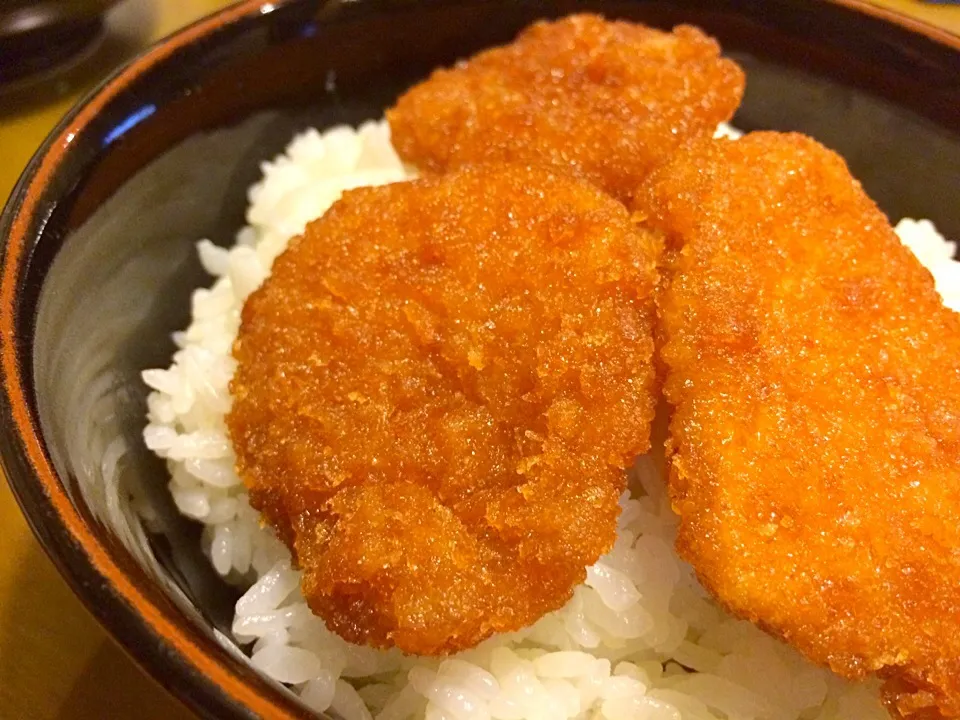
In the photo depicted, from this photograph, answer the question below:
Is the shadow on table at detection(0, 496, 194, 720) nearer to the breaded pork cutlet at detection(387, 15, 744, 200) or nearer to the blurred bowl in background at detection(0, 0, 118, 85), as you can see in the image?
the breaded pork cutlet at detection(387, 15, 744, 200)

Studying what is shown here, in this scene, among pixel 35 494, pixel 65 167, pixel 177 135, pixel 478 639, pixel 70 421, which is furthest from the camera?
pixel 177 135

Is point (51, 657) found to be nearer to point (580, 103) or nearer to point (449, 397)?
point (449, 397)

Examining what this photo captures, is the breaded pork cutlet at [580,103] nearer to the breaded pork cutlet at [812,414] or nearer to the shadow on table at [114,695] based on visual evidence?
the breaded pork cutlet at [812,414]

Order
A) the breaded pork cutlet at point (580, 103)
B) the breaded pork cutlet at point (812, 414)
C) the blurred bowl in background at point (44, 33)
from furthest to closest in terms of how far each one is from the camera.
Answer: the blurred bowl in background at point (44, 33), the breaded pork cutlet at point (580, 103), the breaded pork cutlet at point (812, 414)

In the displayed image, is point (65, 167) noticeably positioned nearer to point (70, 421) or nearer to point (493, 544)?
point (70, 421)

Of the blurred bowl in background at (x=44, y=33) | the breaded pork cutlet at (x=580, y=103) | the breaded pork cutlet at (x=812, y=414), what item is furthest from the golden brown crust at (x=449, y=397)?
the blurred bowl in background at (x=44, y=33)

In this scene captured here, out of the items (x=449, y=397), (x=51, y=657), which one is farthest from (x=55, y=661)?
(x=449, y=397)

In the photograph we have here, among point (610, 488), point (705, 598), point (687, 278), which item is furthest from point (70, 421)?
point (705, 598)
